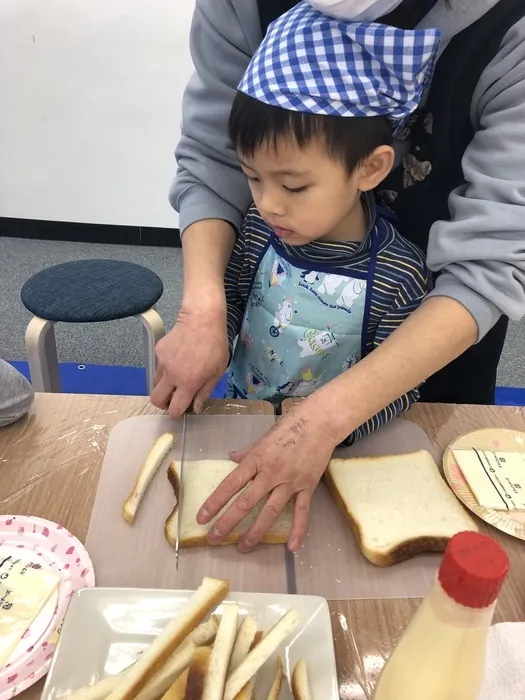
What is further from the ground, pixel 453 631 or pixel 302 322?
pixel 453 631

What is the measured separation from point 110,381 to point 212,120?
1403mm

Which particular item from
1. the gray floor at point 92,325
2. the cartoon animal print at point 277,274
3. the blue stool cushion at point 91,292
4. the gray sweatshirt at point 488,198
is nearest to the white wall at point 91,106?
the gray floor at point 92,325

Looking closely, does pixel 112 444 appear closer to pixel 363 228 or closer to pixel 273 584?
pixel 273 584

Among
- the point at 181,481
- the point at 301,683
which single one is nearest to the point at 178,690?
the point at 301,683

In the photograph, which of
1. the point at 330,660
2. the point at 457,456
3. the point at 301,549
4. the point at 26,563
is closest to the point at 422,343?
the point at 457,456

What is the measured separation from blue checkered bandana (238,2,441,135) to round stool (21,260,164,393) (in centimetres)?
102

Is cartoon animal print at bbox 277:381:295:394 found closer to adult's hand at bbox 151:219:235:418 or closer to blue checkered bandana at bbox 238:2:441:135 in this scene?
adult's hand at bbox 151:219:235:418

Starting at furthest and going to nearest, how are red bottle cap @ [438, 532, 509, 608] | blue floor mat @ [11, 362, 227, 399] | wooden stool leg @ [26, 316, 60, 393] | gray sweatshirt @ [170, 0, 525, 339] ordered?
blue floor mat @ [11, 362, 227, 399], wooden stool leg @ [26, 316, 60, 393], gray sweatshirt @ [170, 0, 525, 339], red bottle cap @ [438, 532, 509, 608]

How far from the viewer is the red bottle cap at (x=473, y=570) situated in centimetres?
35

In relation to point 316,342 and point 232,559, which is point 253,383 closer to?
point 316,342

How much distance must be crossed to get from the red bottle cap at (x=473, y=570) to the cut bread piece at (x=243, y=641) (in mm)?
263

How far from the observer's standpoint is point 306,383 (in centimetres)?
110

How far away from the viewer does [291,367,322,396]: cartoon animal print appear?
1.09 metres

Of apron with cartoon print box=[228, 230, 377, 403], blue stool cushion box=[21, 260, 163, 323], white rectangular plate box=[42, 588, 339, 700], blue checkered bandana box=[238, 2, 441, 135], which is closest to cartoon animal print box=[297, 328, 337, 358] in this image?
apron with cartoon print box=[228, 230, 377, 403]
